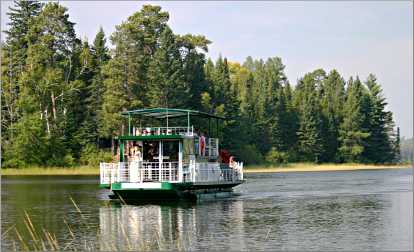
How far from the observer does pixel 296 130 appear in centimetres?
12462

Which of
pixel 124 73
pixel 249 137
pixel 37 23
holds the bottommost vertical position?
pixel 249 137

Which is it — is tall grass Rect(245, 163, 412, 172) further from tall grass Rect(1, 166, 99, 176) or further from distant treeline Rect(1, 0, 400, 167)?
tall grass Rect(1, 166, 99, 176)

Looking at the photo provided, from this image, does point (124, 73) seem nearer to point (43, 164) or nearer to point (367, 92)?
point (43, 164)

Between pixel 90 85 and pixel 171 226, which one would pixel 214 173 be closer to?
pixel 171 226

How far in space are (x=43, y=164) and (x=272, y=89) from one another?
159 feet

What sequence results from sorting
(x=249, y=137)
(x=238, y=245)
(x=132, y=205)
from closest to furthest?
(x=238, y=245) → (x=132, y=205) → (x=249, y=137)

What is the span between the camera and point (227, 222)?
98.9ft

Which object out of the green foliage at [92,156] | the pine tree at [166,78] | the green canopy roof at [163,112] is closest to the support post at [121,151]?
the green canopy roof at [163,112]

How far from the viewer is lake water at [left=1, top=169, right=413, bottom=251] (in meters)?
24.3

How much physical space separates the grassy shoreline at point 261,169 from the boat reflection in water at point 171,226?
49.5 meters

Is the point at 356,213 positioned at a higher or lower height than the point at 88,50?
lower

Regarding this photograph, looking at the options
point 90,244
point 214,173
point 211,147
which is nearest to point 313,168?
point 211,147

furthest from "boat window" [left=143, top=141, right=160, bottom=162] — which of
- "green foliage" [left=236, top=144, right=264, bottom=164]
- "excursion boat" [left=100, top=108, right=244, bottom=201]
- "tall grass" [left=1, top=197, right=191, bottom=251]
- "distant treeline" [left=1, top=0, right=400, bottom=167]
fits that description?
"green foliage" [left=236, top=144, right=264, bottom=164]

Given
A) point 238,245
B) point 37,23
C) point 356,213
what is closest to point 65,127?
point 37,23
